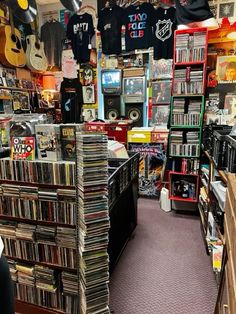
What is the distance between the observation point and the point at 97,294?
148 centimetres

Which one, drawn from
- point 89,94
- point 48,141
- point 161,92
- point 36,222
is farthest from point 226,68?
point 36,222

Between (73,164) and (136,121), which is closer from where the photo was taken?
(73,164)

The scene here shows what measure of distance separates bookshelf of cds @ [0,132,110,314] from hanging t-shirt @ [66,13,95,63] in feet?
11.5

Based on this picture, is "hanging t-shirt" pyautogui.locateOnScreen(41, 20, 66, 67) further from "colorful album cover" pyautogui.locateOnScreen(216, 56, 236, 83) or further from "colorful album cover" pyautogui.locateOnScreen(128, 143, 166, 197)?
"colorful album cover" pyautogui.locateOnScreen(216, 56, 236, 83)

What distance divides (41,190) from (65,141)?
0.36m

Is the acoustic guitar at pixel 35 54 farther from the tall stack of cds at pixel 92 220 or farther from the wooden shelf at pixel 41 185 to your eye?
the tall stack of cds at pixel 92 220

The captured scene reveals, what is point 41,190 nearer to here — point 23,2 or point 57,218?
point 57,218

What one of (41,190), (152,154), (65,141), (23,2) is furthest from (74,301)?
(23,2)

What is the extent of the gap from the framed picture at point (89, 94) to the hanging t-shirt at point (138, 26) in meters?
1.08

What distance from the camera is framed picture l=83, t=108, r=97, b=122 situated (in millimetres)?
4770

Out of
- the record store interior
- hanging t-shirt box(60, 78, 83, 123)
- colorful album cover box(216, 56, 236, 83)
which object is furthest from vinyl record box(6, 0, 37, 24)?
colorful album cover box(216, 56, 236, 83)

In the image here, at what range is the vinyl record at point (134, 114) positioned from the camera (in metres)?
4.45

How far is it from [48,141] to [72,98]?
136 inches

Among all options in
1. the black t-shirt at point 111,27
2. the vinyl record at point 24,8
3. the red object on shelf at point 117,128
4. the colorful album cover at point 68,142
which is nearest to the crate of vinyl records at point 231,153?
the colorful album cover at point 68,142
